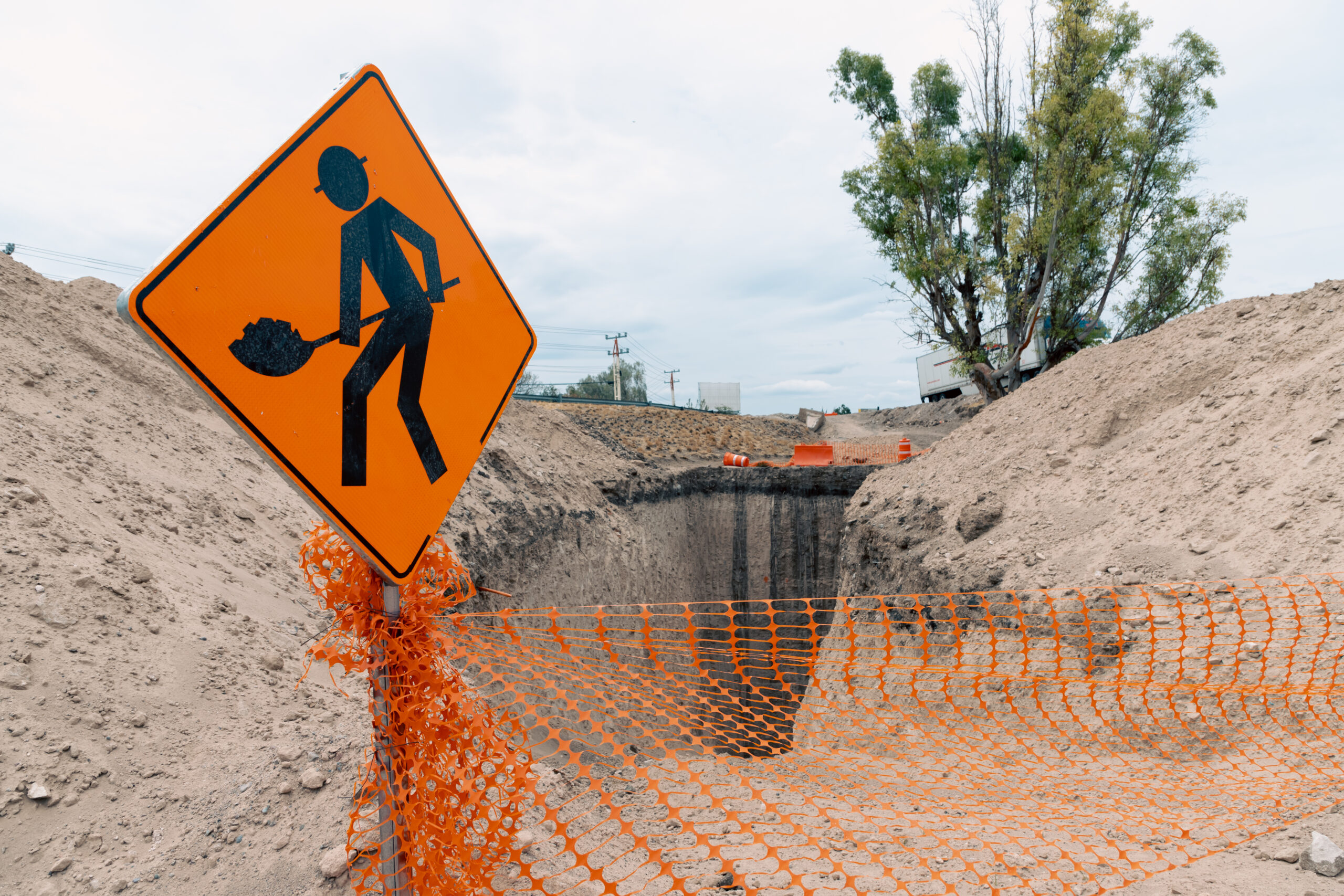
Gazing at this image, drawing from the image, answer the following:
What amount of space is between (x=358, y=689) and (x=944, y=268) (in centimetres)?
1858

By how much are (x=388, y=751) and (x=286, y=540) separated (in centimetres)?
490

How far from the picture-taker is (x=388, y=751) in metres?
1.89

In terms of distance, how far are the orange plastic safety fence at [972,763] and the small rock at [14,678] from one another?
199cm

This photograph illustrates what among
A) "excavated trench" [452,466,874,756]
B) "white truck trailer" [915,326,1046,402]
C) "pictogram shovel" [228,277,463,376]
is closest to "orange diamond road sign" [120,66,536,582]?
"pictogram shovel" [228,277,463,376]

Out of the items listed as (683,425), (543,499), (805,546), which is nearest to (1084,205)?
(805,546)

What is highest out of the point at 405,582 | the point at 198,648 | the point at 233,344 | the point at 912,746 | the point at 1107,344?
the point at 1107,344

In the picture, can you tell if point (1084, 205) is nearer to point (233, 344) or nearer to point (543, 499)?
point (543, 499)

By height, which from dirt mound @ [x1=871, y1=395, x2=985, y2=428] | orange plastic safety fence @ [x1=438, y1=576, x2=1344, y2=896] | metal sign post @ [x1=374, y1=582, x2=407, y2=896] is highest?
dirt mound @ [x1=871, y1=395, x2=985, y2=428]

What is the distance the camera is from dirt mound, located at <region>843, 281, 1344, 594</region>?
5.44m

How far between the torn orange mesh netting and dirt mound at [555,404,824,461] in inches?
555

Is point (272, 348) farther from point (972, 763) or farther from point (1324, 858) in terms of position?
point (972, 763)

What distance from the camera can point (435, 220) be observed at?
2.01m

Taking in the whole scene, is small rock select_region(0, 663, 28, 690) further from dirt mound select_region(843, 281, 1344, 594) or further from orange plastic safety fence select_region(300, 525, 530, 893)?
dirt mound select_region(843, 281, 1344, 594)

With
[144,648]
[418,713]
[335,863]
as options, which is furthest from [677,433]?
[418,713]
